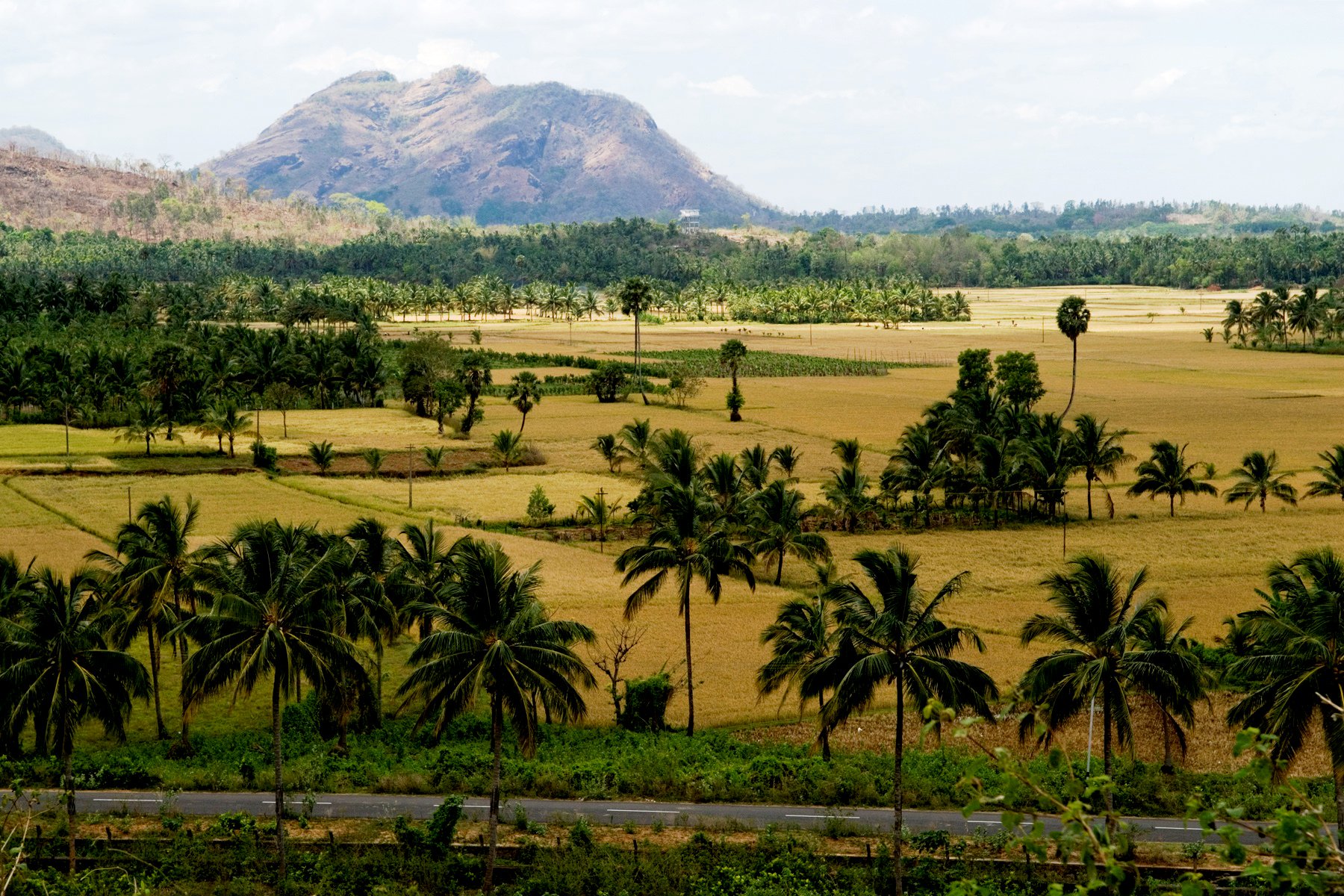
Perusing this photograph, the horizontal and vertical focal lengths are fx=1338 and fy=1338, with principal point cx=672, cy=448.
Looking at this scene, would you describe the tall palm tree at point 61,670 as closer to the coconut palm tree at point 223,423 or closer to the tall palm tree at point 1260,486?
the tall palm tree at point 1260,486

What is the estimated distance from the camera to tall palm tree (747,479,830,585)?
57.0 m

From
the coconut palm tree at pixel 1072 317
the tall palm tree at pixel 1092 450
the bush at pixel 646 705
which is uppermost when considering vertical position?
the coconut palm tree at pixel 1072 317

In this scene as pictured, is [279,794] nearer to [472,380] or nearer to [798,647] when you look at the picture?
[798,647]

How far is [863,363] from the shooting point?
147 m

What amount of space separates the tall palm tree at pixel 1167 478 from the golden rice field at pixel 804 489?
1.21 meters

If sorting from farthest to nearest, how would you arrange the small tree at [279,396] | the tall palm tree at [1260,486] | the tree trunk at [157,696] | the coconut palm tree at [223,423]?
1. the small tree at [279,396]
2. the coconut palm tree at [223,423]
3. the tall palm tree at [1260,486]
4. the tree trunk at [157,696]

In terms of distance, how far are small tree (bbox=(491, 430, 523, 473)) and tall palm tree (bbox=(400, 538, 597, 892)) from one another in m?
55.9

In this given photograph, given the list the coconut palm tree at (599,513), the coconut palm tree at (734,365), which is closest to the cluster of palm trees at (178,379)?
the coconut palm tree at (734,365)

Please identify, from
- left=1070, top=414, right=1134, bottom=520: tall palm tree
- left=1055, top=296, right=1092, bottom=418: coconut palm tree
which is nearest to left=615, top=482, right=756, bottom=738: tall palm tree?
left=1070, top=414, right=1134, bottom=520: tall palm tree

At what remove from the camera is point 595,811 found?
33.9 metres

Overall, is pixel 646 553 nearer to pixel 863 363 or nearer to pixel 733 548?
pixel 733 548

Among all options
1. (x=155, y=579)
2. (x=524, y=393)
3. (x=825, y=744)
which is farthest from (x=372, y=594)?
(x=524, y=393)

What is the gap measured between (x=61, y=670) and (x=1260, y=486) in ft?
196

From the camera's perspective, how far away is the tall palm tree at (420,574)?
41375 millimetres
